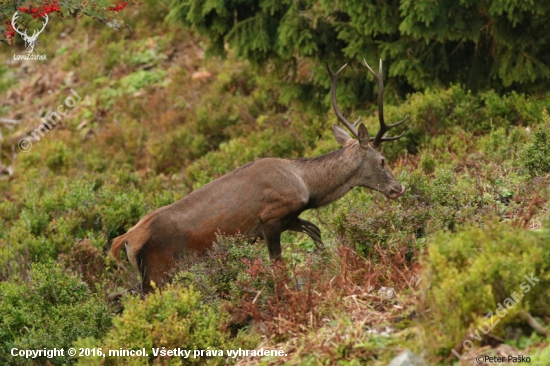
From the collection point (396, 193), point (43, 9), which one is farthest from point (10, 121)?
point (396, 193)

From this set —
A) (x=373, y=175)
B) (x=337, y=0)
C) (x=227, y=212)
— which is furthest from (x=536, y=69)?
(x=227, y=212)

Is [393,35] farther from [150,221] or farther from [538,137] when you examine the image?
[150,221]

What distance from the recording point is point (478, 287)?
5148 millimetres

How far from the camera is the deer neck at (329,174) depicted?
8656 millimetres

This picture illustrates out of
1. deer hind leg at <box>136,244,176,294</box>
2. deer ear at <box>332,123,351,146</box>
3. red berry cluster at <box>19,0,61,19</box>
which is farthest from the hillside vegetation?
red berry cluster at <box>19,0,61,19</box>

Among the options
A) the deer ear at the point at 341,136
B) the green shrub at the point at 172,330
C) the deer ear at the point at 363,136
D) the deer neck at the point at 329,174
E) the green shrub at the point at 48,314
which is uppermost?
the deer ear at the point at 363,136

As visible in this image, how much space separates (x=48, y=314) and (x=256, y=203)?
235 cm

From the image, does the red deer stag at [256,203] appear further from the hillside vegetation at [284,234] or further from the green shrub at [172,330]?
the green shrub at [172,330]

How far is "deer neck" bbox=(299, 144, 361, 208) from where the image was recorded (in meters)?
8.66

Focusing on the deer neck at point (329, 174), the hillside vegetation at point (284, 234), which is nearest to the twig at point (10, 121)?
the hillside vegetation at point (284, 234)

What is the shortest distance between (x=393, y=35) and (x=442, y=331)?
7901 mm

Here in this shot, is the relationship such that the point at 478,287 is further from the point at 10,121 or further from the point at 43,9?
the point at 10,121

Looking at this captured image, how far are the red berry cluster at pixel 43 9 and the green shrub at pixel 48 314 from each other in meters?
2.52

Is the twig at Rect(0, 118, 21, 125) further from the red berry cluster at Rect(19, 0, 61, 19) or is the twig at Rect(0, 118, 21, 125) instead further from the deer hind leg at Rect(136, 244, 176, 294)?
the deer hind leg at Rect(136, 244, 176, 294)
